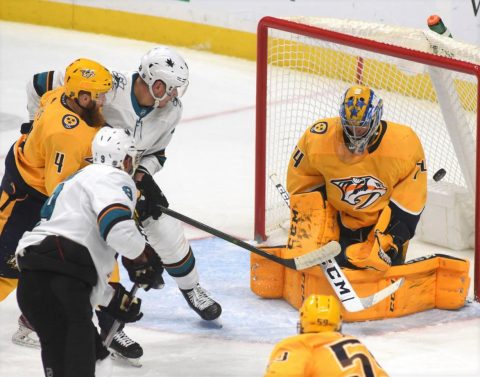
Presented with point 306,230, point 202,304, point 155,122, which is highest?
point 155,122

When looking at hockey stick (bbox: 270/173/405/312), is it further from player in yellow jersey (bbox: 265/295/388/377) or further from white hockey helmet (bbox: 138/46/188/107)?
player in yellow jersey (bbox: 265/295/388/377)

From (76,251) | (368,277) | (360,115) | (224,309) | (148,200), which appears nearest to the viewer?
(76,251)

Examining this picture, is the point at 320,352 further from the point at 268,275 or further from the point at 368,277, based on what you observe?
the point at 268,275

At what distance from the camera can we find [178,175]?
701cm

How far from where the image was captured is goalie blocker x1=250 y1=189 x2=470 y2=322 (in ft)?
15.8

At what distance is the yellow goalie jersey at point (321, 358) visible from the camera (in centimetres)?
298

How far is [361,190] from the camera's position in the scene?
4.86 m

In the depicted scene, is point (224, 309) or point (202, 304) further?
point (224, 309)

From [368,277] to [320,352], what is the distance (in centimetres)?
178

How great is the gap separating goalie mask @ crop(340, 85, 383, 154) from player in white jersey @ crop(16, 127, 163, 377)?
116cm

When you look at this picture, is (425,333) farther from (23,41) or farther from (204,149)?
(23,41)

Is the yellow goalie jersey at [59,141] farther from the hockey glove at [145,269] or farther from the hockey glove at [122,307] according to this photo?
the hockey glove at [122,307]

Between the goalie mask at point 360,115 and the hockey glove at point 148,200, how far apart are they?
2.44 ft

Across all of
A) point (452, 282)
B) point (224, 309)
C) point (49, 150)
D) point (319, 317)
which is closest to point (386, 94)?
point (452, 282)
